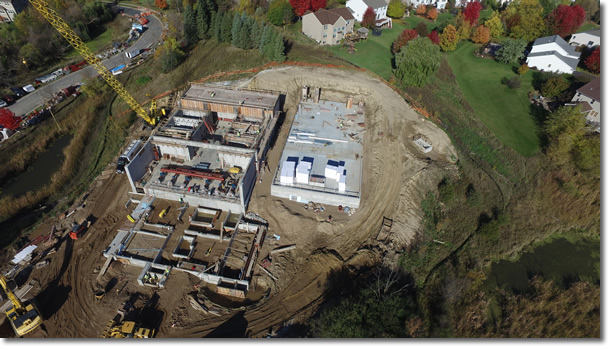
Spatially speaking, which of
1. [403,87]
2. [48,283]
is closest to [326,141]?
[403,87]

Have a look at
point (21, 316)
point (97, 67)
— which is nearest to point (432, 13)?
point (97, 67)

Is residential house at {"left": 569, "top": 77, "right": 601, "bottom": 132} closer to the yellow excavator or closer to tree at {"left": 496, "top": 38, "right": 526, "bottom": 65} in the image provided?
tree at {"left": 496, "top": 38, "right": 526, "bottom": 65}

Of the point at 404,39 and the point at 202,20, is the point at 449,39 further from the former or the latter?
the point at 202,20

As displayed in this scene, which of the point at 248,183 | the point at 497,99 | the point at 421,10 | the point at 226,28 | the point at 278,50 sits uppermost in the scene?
the point at 226,28

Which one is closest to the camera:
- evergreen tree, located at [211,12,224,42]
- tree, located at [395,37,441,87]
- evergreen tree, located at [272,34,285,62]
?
tree, located at [395,37,441,87]

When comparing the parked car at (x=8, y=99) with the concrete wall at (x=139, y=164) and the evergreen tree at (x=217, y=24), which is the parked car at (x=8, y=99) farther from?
the evergreen tree at (x=217, y=24)

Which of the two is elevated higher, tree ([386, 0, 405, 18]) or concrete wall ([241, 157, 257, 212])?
tree ([386, 0, 405, 18])

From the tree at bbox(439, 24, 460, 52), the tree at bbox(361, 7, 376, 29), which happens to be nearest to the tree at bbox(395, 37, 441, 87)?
the tree at bbox(439, 24, 460, 52)
